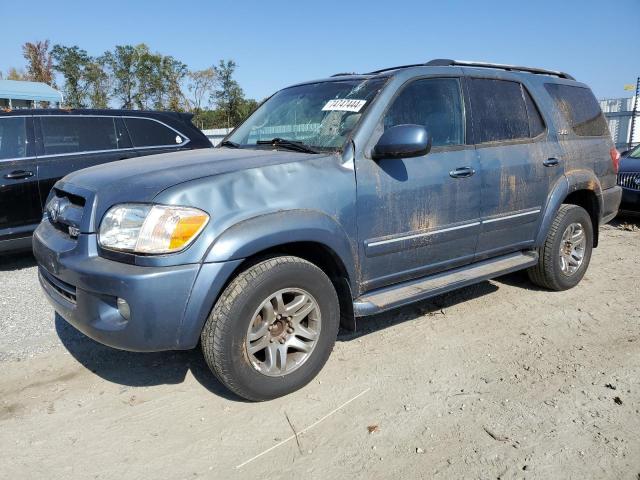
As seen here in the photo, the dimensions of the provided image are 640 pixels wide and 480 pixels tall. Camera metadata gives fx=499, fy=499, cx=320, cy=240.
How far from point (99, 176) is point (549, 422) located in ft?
9.35

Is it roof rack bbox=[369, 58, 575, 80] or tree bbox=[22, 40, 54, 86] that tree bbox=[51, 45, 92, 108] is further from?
roof rack bbox=[369, 58, 575, 80]

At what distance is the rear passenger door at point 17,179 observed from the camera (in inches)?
207

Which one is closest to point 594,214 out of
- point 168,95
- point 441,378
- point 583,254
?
point 583,254

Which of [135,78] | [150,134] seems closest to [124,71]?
[135,78]

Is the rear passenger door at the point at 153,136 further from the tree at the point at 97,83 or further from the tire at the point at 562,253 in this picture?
the tree at the point at 97,83

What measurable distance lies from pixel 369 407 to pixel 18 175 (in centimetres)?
460

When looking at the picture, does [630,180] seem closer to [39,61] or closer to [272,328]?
[272,328]

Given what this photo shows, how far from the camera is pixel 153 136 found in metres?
6.38

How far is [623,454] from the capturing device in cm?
236

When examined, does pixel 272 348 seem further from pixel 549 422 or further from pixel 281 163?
pixel 549 422

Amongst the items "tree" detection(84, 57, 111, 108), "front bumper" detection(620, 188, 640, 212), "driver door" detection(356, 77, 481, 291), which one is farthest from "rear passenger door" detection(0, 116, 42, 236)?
"tree" detection(84, 57, 111, 108)

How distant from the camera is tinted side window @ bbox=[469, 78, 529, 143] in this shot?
12.6ft

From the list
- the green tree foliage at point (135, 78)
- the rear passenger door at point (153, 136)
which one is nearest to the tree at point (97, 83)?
the green tree foliage at point (135, 78)

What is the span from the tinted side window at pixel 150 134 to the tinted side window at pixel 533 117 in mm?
4247
